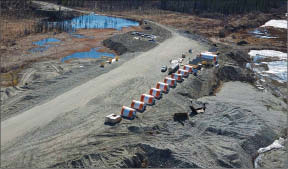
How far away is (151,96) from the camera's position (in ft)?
100

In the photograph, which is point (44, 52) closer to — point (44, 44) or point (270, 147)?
point (44, 44)

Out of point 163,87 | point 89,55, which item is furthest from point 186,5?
point 163,87

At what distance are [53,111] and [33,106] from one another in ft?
8.30

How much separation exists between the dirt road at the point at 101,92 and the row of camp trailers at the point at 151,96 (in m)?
1.51

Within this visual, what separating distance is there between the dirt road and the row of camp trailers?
1.51m

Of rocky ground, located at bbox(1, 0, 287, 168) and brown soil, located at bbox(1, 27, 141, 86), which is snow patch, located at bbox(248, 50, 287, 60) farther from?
brown soil, located at bbox(1, 27, 141, 86)

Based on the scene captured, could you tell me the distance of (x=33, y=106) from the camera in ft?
97.2

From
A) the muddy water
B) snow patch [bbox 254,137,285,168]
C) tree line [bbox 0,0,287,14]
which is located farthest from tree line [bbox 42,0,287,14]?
snow patch [bbox 254,137,285,168]

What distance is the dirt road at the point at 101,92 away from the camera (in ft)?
86.3

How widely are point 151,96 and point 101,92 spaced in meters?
6.14

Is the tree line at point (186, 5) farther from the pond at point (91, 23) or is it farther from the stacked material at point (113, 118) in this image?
the stacked material at point (113, 118)

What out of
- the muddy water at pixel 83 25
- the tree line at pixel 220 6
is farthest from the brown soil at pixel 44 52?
the tree line at pixel 220 6

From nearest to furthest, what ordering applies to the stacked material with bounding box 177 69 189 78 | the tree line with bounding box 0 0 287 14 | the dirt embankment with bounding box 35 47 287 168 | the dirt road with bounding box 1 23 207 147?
the dirt embankment with bounding box 35 47 287 168, the dirt road with bounding box 1 23 207 147, the stacked material with bounding box 177 69 189 78, the tree line with bounding box 0 0 287 14

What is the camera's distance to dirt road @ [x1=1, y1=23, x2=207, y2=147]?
26.3 metres
